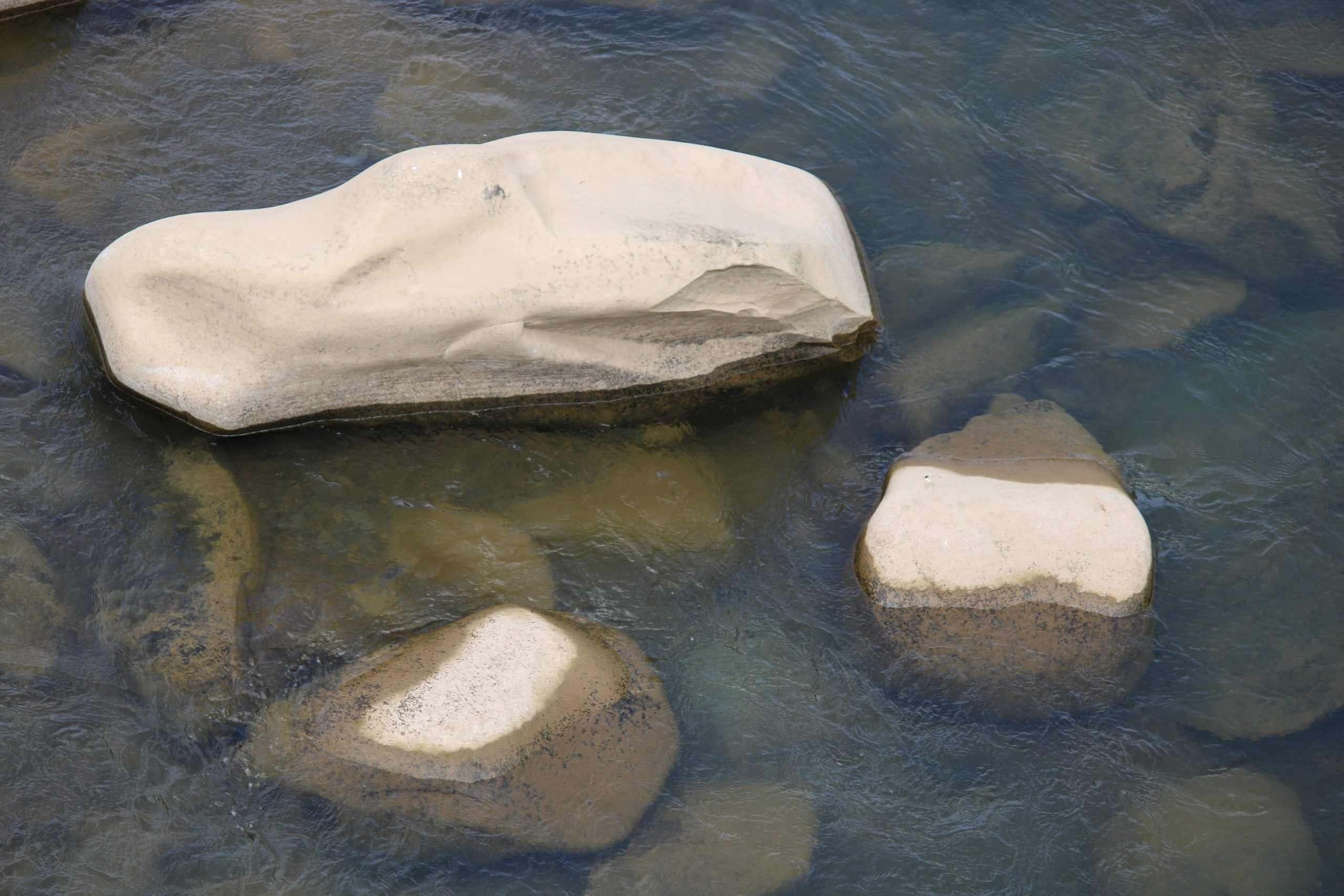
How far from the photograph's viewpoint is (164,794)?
540cm

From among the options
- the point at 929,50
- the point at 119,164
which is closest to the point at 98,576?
the point at 119,164

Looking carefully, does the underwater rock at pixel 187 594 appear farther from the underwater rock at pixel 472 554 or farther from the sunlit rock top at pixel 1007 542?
the sunlit rock top at pixel 1007 542

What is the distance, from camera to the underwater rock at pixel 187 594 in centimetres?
575

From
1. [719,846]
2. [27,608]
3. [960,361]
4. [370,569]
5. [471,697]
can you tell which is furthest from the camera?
[960,361]

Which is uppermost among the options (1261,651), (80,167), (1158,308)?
(80,167)

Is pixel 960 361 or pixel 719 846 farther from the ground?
pixel 960 361

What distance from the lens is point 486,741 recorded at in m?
5.52

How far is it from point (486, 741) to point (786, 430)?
3038 mm

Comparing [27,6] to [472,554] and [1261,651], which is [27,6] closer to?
[472,554]

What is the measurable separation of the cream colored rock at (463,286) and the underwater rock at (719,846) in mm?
2880

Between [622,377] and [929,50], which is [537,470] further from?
[929,50]

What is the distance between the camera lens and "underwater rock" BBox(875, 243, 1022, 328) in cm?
812

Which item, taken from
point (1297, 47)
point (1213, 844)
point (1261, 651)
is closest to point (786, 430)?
point (1261, 651)

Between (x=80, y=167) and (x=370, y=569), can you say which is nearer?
(x=370, y=569)
